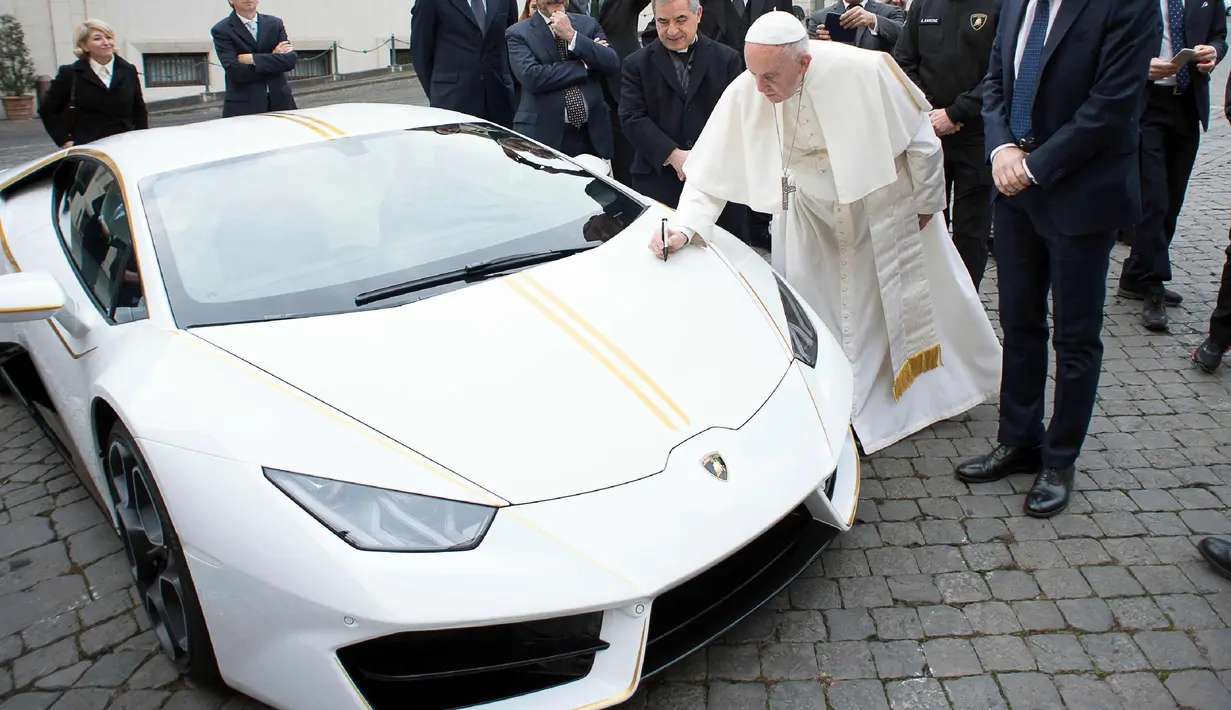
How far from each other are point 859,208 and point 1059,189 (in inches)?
32.8

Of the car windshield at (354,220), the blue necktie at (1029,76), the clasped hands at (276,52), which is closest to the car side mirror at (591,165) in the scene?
→ the car windshield at (354,220)

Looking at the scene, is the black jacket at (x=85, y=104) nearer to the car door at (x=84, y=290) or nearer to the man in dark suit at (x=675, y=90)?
the car door at (x=84, y=290)

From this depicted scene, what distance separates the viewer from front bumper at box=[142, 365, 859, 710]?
2.12 meters

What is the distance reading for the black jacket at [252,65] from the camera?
7707 millimetres

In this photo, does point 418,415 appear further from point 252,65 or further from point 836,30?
point 252,65

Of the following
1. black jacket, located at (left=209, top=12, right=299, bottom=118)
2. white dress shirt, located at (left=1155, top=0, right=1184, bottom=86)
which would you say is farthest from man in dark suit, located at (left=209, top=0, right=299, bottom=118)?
white dress shirt, located at (left=1155, top=0, right=1184, bottom=86)

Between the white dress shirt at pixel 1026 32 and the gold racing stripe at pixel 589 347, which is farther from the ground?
the white dress shirt at pixel 1026 32

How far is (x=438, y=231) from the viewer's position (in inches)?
124

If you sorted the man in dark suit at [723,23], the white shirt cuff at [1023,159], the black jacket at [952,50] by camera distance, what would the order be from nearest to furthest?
the white shirt cuff at [1023,159] < the black jacket at [952,50] < the man in dark suit at [723,23]

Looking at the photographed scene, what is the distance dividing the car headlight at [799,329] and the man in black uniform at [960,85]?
166 cm

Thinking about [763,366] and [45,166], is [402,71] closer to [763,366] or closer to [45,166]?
[45,166]

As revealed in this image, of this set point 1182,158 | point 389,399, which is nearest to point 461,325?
point 389,399

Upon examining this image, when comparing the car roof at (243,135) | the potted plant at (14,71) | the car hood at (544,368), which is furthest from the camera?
the potted plant at (14,71)

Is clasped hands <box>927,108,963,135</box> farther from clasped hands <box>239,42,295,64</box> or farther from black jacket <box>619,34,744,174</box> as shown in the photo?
clasped hands <box>239,42,295,64</box>
